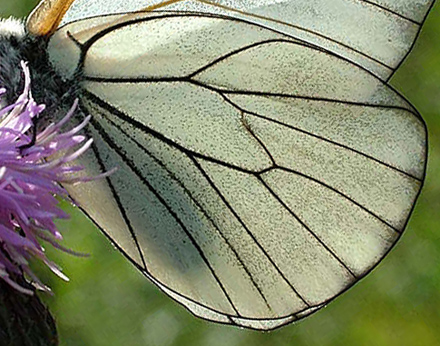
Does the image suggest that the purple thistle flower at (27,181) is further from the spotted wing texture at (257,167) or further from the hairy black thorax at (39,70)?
the spotted wing texture at (257,167)

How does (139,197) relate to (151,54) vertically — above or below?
below

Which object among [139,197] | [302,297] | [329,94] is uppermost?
[329,94]

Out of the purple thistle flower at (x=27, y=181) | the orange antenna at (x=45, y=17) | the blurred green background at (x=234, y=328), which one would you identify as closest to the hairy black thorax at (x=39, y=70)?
the orange antenna at (x=45, y=17)

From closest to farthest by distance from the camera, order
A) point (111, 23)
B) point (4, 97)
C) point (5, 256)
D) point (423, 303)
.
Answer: point (5, 256), point (4, 97), point (111, 23), point (423, 303)

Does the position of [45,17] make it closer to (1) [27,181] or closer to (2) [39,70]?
(2) [39,70]

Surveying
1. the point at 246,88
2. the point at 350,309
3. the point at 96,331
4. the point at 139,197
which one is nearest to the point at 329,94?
the point at 246,88

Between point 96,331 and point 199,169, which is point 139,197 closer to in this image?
point 199,169

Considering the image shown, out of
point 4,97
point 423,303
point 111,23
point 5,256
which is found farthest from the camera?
point 423,303

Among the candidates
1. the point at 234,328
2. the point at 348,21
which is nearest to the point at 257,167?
the point at 348,21
